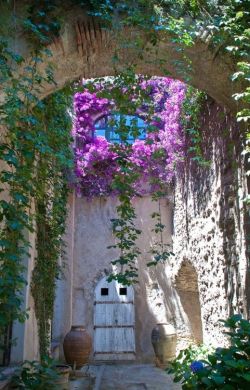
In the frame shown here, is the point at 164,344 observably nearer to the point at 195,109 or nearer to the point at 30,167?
the point at 195,109

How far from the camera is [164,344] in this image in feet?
23.4

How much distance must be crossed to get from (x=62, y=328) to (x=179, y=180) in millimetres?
3607

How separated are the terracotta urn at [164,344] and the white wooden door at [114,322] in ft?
2.87

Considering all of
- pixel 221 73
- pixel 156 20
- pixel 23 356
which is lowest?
pixel 23 356

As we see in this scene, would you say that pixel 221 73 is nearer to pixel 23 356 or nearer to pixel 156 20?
pixel 156 20

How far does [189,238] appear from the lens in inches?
259

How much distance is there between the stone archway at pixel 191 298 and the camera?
24.9 feet

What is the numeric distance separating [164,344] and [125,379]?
3.77 feet

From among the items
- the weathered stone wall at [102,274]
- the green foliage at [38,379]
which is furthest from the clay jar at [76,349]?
the green foliage at [38,379]

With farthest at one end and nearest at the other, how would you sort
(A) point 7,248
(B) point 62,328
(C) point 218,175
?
(B) point 62,328 → (C) point 218,175 → (A) point 7,248

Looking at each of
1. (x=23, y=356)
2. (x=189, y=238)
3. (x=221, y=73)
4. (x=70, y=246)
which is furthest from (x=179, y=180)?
(x=23, y=356)

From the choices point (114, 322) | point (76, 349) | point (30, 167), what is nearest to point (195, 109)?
point (30, 167)

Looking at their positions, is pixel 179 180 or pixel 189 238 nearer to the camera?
pixel 189 238

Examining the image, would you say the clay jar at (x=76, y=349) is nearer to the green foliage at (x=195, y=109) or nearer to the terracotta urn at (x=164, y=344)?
the terracotta urn at (x=164, y=344)
